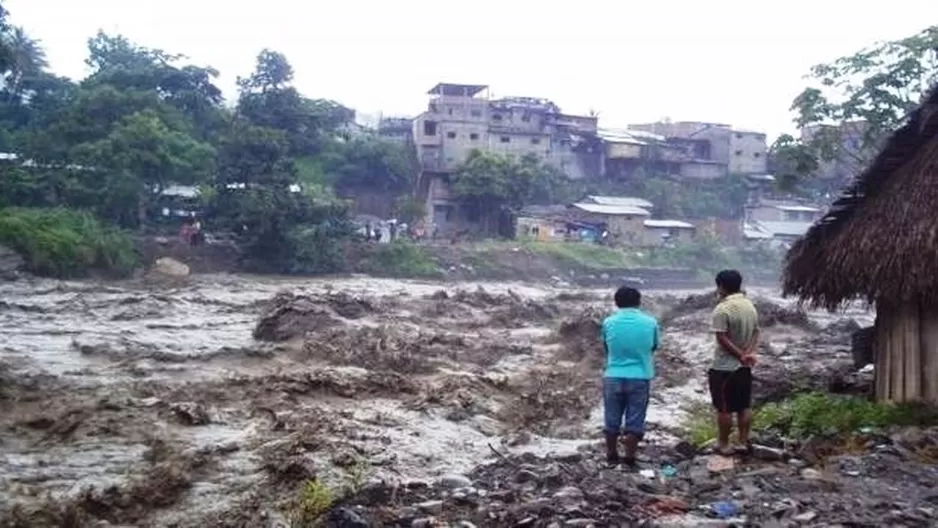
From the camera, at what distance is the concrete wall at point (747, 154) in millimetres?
51750

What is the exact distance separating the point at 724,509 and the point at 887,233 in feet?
14.0

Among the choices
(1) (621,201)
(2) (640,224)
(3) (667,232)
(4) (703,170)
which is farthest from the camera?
(4) (703,170)

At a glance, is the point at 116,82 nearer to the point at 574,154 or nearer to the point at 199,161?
the point at 199,161

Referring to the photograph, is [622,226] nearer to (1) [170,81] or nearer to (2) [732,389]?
(1) [170,81]

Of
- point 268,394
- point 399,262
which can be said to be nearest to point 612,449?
point 268,394

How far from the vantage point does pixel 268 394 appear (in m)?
12.9

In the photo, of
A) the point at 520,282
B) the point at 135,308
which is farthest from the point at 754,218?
the point at 135,308

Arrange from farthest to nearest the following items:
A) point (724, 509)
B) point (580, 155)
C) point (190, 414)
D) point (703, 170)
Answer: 1. point (703, 170)
2. point (580, 155)
3. point (190, 414)
4. point (724, 509)

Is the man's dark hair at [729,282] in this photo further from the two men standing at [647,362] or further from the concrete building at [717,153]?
the concrete building at [717,153]

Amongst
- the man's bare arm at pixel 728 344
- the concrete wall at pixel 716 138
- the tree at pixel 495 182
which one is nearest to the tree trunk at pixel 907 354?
the man's bare arm at pixel 728 344

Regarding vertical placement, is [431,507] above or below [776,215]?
below

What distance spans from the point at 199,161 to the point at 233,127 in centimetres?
473

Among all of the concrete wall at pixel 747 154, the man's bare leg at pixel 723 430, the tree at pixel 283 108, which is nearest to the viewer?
the man's bare leg at pixel 723 430

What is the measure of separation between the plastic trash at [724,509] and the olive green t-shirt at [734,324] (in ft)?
5.18
